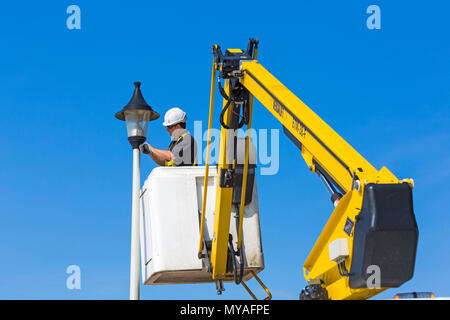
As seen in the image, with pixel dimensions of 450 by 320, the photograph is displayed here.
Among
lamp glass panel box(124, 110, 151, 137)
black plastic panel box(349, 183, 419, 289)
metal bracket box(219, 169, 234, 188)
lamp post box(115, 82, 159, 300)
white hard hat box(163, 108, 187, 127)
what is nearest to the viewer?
black plastic panel box(349, 183, 419, 289)

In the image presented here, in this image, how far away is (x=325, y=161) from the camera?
21.9 feet

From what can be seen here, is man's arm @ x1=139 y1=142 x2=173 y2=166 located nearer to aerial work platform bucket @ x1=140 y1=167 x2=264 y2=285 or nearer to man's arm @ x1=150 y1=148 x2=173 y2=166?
man's arm @ x1=150 y1=148 x2=173 y2=166

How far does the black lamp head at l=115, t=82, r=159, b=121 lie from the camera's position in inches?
436

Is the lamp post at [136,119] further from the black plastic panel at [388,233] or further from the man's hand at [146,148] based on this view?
the black plastic panel at [388,233]

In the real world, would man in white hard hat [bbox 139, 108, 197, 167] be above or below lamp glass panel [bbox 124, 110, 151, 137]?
below

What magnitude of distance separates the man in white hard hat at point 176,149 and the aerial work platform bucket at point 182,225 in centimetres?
54

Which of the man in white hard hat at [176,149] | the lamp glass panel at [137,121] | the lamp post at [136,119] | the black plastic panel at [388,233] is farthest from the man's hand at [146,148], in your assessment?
the black plastic panel at [388,233]

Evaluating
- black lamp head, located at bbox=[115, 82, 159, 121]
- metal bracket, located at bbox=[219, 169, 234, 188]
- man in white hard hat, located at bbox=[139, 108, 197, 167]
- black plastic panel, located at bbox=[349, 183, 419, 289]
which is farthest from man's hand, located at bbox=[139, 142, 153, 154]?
black plastic panel, located at bbox=[349, 183, 419, 289]

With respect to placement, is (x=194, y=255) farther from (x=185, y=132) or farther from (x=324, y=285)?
(x=324, y=285)

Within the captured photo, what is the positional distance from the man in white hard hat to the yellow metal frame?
82.2 inches

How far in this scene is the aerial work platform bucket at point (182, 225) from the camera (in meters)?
9.28
